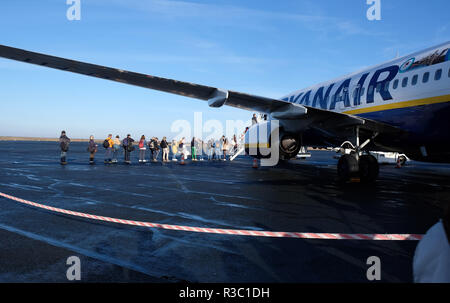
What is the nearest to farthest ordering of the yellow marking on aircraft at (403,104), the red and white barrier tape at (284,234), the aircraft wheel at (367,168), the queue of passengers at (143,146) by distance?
1. the red and white barrier tape at (284,234)
2. the yellow marking on aircraft at (403,104)
3. the aircraft wheel at (367,168)
4. the queue of passengers at (143,146)

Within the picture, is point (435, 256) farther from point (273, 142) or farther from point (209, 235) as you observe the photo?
point (273, 142)

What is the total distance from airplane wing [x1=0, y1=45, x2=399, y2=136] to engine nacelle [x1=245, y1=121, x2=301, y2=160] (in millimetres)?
1903

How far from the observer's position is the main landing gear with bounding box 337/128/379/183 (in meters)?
10.9

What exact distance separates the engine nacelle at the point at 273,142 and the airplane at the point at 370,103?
419 millimetres

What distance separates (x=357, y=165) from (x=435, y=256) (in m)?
10.3

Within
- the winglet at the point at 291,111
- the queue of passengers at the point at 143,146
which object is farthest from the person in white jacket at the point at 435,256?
the queue of passengers at the point at 143,146

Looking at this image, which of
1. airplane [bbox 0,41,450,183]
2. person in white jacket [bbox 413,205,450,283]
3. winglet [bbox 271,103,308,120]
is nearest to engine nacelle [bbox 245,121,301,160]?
airplane [bbox 0,41,450,183]

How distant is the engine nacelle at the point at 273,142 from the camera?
13213 mm

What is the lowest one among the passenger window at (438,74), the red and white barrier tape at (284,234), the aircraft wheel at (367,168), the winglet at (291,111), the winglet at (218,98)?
the red and white barrier tape at (284,234)

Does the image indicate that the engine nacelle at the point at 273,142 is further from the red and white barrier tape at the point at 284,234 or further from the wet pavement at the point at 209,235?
the red and white barrier tape at the point at 284,234

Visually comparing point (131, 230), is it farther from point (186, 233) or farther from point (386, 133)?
point (386, 133)

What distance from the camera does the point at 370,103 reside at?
10414 millimetres

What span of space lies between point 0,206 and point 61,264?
4.43 meters

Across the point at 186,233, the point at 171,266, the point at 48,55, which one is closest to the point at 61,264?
the point at 171,266
